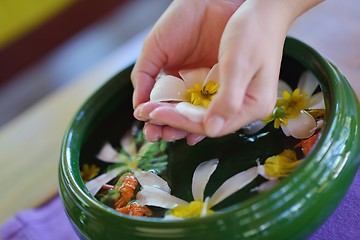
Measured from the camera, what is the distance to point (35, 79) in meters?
1.45

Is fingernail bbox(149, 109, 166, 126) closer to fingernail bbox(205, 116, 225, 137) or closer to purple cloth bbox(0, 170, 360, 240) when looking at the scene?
fingernail bbox(205, 116, 225, 137)

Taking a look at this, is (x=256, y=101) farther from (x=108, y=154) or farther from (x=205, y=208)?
(x=108, y=154)

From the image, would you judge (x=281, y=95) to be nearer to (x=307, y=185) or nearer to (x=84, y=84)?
(x=307, y=185)

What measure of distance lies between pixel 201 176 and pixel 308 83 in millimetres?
167

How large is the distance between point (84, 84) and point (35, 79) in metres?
0.53

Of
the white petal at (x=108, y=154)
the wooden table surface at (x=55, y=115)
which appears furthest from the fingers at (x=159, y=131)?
the wooden table surface at (x=55, y=115)

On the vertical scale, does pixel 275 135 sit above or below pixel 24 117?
above

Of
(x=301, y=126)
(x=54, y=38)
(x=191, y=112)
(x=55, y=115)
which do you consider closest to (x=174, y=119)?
(x=191, y=112)

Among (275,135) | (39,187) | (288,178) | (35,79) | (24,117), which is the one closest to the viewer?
(288,178)

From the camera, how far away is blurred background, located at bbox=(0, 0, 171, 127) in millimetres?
1399

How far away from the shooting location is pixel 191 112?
0.47 metres

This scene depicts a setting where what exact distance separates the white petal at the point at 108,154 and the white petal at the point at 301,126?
0.68 feet

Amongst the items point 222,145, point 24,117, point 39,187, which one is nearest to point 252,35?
point 222,145

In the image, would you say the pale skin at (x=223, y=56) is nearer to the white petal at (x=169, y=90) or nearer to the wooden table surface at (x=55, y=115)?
the white petal at (x=169, y=90)
